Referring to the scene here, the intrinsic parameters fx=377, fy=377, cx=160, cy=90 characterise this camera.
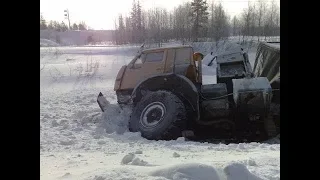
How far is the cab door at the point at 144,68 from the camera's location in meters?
3.16

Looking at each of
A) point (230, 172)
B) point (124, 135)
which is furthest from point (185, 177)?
point (124, 135)

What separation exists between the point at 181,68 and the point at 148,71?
0.97 ft

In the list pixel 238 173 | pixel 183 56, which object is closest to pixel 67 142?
pixel 183 56

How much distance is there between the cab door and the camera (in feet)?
10.4

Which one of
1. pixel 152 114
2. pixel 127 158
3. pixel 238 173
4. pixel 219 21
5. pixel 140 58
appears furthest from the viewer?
pixel 152 114

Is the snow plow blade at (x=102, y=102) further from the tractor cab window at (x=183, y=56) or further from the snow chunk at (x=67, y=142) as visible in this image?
the tractor cab window at (x=183, y=56)

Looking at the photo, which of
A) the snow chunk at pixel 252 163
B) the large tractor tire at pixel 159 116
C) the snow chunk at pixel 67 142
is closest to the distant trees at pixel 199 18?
the large tractor tire at pixel 159 116

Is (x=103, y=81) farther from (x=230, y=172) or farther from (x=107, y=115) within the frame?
(x=230, y=172)

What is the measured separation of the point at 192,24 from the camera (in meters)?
2.75

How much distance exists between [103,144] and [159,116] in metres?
0.77

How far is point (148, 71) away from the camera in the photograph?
330cm

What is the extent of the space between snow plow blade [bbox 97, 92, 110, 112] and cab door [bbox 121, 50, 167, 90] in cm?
19

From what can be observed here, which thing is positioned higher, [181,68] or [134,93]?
[181,68]

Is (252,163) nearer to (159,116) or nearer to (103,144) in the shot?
(103,144)
